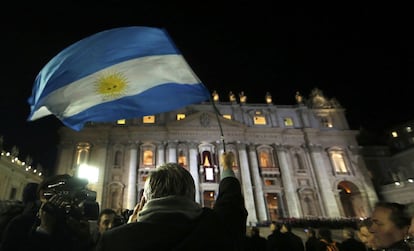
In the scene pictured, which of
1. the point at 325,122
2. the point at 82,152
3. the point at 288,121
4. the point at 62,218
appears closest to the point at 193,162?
the point at 82,152

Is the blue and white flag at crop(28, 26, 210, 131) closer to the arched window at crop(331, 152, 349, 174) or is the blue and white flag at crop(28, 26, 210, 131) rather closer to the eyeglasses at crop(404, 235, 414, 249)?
the eyeglasses at crop(404, 235, 414, 249)

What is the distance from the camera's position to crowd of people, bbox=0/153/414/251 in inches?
65.8

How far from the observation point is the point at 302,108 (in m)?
42.9

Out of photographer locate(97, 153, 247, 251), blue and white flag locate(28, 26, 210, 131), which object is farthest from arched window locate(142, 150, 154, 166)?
photographer locate(97, 153, 247, 251)

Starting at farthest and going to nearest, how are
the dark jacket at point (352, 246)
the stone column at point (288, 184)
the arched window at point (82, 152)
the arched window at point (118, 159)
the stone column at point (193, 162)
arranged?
the arched window at point (118, 159)
the arched window at point (82, 152)
the stone column at point (193, 162)
the stone column at point (288, 184)
the dark jacket at point (352, 246)

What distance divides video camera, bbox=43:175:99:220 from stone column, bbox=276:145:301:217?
33854 millimetres

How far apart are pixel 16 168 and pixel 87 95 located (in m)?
33.3

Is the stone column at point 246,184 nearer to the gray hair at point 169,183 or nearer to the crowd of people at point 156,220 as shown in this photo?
the crowd of people at point 156,220

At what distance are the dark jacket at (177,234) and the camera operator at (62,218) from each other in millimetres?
1668

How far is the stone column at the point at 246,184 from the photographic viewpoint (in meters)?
32.0

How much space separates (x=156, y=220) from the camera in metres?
1.70

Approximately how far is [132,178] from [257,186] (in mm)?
16919

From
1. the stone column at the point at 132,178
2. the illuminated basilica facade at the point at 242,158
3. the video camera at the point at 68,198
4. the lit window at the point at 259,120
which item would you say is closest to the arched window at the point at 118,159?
the illuminated basilica facade at the point at 242,158

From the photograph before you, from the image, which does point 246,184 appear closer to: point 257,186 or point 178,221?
point 257,186
